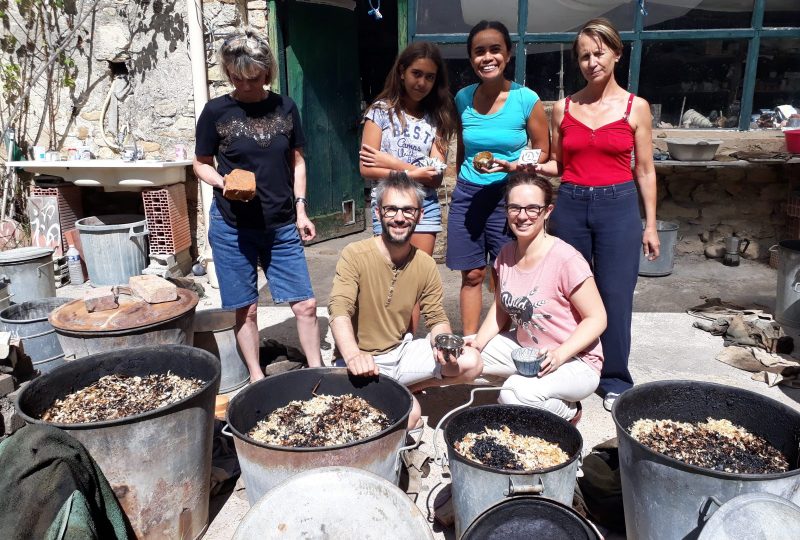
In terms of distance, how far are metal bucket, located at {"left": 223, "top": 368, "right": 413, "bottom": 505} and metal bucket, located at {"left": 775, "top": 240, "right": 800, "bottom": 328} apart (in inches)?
134

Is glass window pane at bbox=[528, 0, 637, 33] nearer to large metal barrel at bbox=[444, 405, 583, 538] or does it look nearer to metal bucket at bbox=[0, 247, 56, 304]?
large metal barrel at bbox=[444, 405, 583, 538]

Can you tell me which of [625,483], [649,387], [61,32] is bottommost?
[625,483]

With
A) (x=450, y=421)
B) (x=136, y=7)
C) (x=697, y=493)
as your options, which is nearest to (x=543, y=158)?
(x=450, y=421)

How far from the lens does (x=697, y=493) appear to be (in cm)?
191

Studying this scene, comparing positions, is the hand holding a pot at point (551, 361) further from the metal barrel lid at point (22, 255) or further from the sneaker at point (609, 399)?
the metal barrel lid at point (22, 255)

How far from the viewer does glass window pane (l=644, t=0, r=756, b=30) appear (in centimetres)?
594

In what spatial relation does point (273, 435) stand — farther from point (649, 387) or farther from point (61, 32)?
point (61, 32)

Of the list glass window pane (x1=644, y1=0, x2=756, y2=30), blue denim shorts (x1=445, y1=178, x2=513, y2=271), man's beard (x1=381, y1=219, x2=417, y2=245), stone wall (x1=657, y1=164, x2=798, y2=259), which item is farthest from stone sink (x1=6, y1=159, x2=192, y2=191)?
stone wall (x1=657, y1=164, x2=798, y2=259)

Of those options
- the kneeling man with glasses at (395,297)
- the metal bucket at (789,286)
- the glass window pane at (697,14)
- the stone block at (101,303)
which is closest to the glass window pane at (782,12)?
the glass window pane at (697,14)

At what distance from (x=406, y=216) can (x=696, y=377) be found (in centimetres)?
Answer: 234

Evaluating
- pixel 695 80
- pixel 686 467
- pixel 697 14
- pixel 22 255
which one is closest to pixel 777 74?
pixel 695 80

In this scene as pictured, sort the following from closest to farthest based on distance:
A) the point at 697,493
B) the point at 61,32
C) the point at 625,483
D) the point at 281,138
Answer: the point at 697,493 → the point at 625,483 → the point at 281,138 → the point at 61,32

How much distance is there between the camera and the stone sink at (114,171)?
5.86 meters

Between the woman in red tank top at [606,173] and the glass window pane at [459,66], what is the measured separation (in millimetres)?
2777
